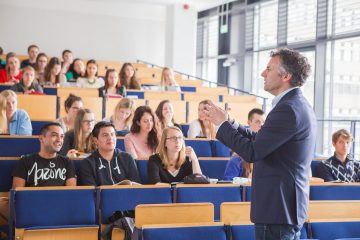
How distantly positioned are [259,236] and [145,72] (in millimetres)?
9317

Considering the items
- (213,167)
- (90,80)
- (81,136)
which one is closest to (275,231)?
(213,167)

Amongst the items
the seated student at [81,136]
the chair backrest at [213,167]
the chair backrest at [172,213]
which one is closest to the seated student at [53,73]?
the seated student at [81,136]

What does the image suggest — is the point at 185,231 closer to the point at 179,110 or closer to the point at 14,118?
the point at 14,118

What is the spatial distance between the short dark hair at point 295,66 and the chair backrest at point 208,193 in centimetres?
181

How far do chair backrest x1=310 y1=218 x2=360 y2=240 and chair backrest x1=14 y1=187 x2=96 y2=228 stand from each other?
1.51 m

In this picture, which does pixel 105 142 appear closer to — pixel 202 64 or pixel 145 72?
pixel 145 72

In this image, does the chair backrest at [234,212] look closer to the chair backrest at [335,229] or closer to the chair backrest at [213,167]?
the chair backrest at [335,229]

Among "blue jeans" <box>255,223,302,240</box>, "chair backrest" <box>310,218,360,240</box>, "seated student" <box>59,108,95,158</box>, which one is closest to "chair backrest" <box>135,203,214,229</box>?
"chair backrest" <box>310,218,360,240</box>

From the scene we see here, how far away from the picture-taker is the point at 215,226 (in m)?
3.60

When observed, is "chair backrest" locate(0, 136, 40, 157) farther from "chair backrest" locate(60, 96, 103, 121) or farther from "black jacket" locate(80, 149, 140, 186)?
"chair backrest" locate(60, 96, 103, 121)

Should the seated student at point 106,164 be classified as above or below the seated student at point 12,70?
below

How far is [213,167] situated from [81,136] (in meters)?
1.26

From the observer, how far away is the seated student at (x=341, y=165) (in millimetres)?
5571

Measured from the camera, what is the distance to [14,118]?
5957mm
